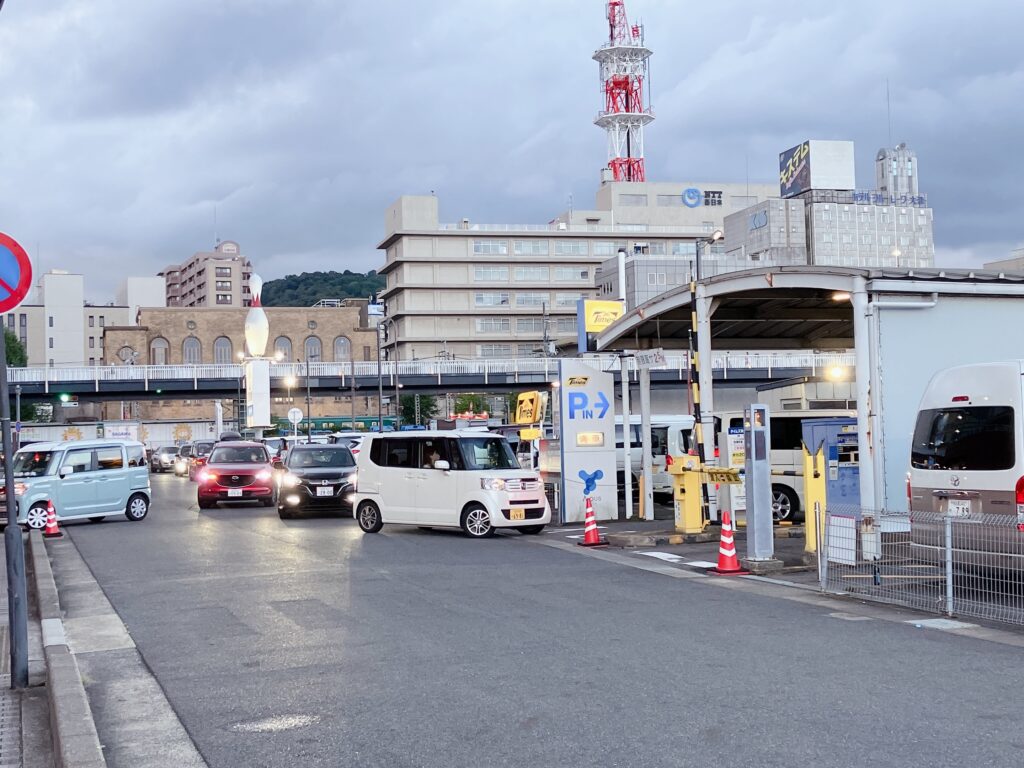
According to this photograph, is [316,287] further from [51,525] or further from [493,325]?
[51,525]

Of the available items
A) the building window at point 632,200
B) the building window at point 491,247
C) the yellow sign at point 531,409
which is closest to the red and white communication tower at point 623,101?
the building window at point 632,200

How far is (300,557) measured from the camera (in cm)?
1608

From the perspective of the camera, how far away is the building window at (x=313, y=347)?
117500 mm

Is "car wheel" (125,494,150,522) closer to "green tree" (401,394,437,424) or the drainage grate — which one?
the drainage grate

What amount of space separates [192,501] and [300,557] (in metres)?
17.5

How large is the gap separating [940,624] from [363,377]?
60141mm

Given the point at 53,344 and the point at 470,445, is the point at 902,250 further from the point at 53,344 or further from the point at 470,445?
the point at 470,445

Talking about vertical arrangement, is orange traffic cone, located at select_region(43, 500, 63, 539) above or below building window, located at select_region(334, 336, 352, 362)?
below

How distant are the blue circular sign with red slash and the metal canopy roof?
35.2ft

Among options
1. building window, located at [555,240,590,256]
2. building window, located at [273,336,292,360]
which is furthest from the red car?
building window, located at [555,240,590,256]

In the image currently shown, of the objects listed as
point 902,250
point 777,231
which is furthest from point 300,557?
point 902,250

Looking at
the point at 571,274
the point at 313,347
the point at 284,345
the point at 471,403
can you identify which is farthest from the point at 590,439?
the point at 313,347

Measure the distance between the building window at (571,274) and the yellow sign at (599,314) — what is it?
300ft

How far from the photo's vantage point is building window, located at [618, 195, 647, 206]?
12569 centimetres
